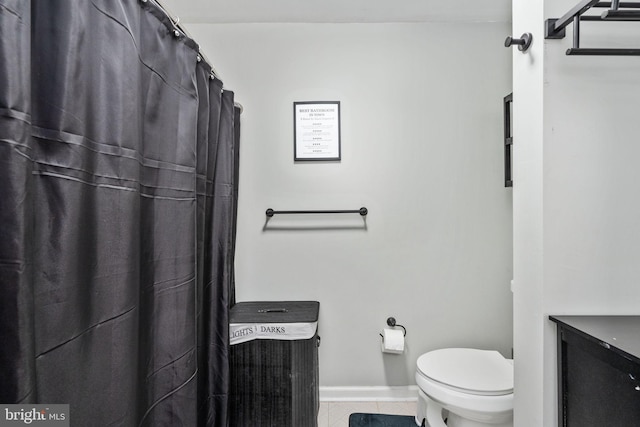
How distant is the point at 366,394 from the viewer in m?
1.90

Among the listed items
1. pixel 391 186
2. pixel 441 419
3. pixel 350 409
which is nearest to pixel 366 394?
pixel 350 409

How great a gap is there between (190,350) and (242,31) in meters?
1.79

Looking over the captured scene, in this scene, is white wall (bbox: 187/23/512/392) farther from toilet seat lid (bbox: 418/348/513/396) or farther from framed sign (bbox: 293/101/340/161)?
toilet seat lid (bbox: 418/348/513/396)

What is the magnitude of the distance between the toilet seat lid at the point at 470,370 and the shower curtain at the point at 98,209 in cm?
105

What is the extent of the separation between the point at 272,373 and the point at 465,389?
86 cm

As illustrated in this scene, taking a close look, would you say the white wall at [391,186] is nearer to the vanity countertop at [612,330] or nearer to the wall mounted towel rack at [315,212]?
the wall mounted towel rack at [315,212]

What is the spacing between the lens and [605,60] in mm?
922

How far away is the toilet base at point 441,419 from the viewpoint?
1350 millimetres

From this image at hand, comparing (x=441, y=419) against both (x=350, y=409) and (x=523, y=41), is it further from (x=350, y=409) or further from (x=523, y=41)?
(x=523, y=41)

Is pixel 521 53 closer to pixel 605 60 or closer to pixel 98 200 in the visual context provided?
pixel 605 60

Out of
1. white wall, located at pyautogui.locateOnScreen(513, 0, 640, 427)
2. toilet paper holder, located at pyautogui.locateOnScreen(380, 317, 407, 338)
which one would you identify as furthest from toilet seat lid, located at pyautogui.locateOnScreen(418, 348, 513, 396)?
white wall, located at pyautogui.locateOnScreen(513, 0, 640, 427)

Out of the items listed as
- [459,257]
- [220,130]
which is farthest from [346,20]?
[459,257]

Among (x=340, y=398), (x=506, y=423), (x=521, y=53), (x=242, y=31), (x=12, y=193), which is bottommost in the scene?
(x=340, y=398)

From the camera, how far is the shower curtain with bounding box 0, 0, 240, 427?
1.81 ft
